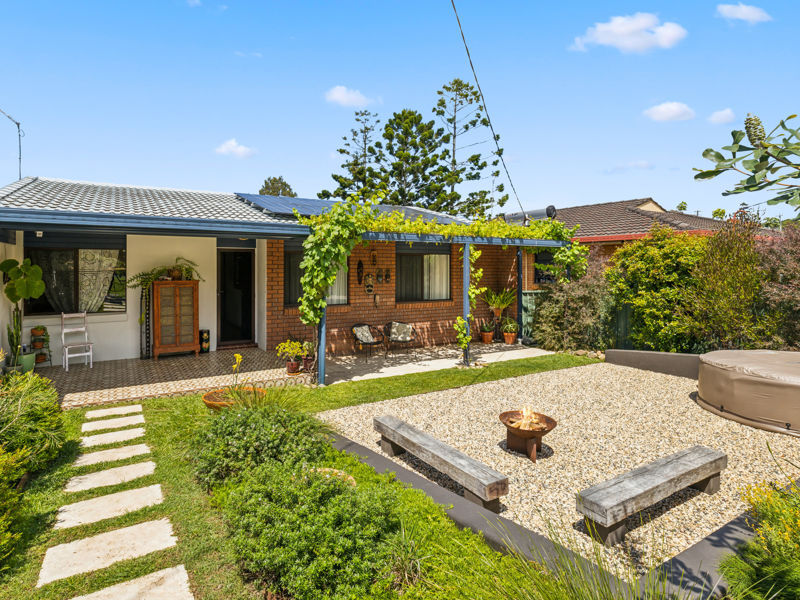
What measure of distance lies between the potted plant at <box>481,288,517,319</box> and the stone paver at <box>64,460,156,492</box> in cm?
952

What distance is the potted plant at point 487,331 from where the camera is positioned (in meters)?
12.3

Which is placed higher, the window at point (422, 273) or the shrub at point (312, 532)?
the window at point (422, 273)

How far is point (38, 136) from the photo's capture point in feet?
40.5

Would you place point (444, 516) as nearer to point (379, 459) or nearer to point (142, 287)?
point (379, 459)

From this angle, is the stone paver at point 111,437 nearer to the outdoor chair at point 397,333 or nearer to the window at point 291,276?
the window at point 291,276

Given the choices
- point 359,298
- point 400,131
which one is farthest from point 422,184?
point 359,298

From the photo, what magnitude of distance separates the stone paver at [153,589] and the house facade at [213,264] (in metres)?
4.88

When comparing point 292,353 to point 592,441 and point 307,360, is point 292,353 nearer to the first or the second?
point 307,360

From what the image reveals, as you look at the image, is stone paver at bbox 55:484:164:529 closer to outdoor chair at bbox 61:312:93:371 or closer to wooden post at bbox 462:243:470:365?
outdoor chair at bbox 61:312:93:371

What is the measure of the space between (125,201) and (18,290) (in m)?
2.19

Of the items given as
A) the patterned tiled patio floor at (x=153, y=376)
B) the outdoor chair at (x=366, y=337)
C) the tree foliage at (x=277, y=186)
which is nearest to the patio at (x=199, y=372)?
the patterned tiled patio floor at (x=153, y=376)

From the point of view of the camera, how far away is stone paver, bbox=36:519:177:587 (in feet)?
9.31

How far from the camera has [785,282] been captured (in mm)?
7590

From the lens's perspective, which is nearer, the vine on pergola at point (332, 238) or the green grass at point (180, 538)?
the green grass at point (180, 538)
